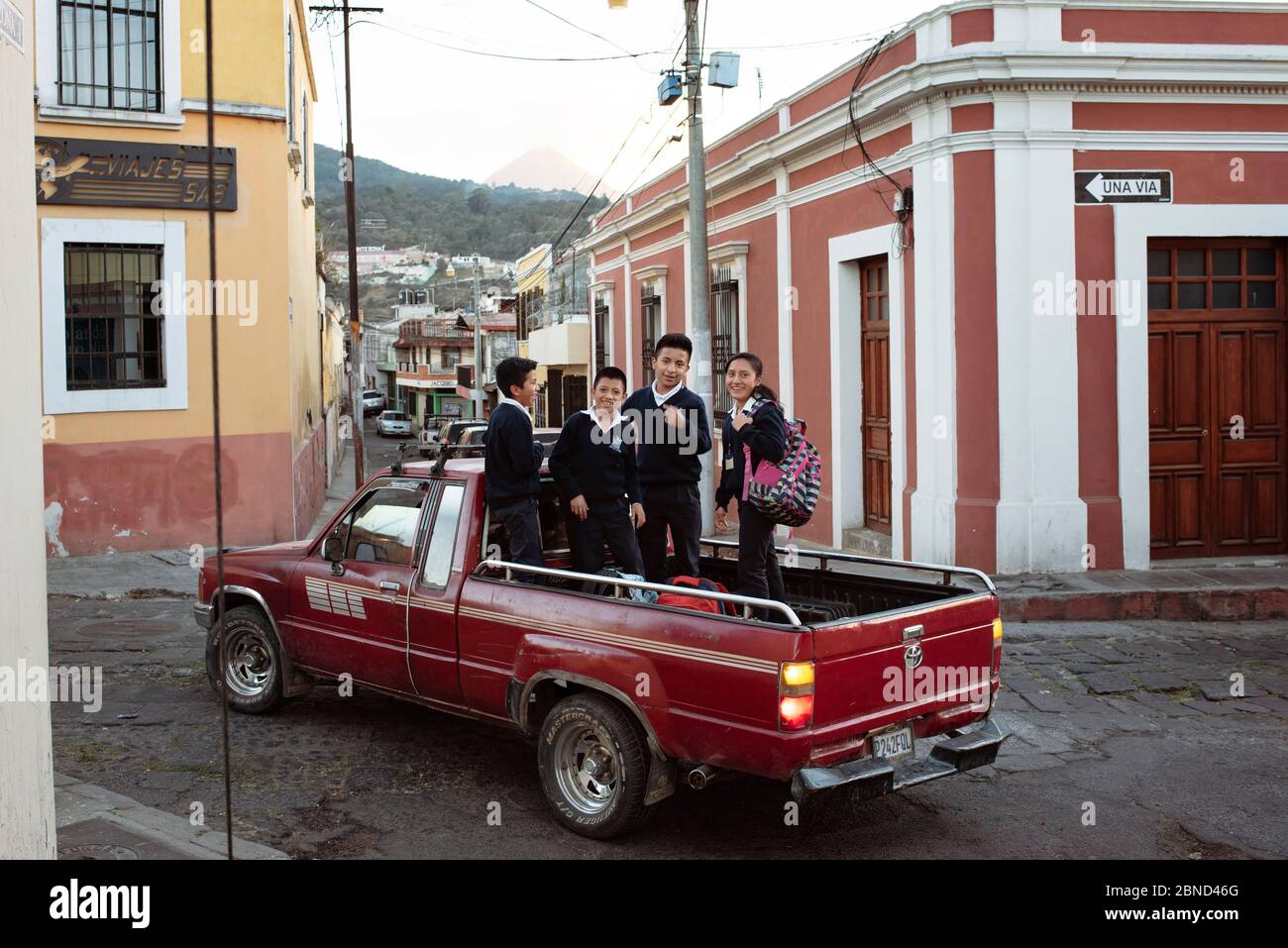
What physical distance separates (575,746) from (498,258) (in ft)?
314

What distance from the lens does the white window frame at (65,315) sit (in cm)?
1305

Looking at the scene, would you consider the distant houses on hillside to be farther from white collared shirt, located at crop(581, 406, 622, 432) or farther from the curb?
white collared shirt, located at crop(581, 406, 622, 432)

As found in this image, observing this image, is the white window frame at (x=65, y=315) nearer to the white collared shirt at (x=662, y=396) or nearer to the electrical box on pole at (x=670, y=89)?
the electrical box on pole at (x=670, y=89)

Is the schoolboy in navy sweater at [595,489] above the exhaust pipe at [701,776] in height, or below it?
above

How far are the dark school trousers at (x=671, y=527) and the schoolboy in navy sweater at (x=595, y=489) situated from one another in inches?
15.4

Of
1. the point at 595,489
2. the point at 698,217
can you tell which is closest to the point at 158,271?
the point at 698,217

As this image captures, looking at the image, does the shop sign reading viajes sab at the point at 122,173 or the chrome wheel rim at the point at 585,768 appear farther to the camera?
the shop sign reading viajes sab at the point at 122,173

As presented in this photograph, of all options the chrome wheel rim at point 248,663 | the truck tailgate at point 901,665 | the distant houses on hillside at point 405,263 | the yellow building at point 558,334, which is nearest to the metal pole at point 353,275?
the yellow building at point 558,334

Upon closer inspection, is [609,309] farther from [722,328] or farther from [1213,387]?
[1213,387]

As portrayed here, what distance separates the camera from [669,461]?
6.71 metres

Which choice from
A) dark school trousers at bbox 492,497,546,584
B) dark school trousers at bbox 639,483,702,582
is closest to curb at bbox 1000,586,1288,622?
dark school trousers at bbox 639,483,702,582

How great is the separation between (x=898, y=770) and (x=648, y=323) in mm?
18089

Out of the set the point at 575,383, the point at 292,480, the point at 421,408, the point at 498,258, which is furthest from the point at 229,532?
the point at 498,258
